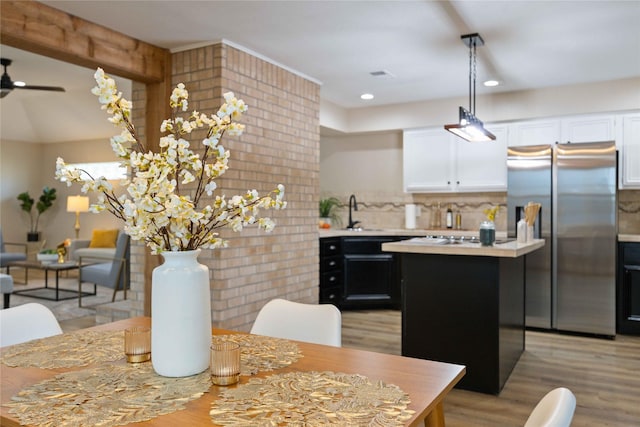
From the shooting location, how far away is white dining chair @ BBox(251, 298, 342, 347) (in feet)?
6.23

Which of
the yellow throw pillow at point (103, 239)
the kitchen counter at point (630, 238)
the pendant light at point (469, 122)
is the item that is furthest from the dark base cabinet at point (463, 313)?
the yellow throw pillow at point (103, 239)

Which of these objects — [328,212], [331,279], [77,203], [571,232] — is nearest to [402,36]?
[571,232]

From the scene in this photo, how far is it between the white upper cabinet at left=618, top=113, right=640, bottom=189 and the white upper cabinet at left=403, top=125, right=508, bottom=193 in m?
1.14

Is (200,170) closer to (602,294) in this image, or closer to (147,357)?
(147,357)

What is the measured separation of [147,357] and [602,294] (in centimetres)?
445

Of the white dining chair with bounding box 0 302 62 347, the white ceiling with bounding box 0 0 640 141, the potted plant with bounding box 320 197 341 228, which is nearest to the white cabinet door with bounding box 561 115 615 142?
the white ceiling with bounding box 0 0 640 141

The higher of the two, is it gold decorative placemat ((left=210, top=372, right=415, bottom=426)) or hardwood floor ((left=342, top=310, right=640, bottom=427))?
gold decorative placemat ((left=210, top=372, right=415, bottom=426))

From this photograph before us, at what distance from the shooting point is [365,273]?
18.7ft

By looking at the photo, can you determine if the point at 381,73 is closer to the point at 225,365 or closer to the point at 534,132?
the point at 534,132

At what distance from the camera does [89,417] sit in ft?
3.56

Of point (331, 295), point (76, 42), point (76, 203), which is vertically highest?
point (76, 42)

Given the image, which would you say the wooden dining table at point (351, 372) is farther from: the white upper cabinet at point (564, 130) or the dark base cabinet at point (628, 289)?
the white upper cabinet at point (564, 130)

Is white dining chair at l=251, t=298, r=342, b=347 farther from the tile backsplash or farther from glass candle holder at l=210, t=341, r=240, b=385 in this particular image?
the tile backsplash

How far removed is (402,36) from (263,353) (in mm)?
2940
